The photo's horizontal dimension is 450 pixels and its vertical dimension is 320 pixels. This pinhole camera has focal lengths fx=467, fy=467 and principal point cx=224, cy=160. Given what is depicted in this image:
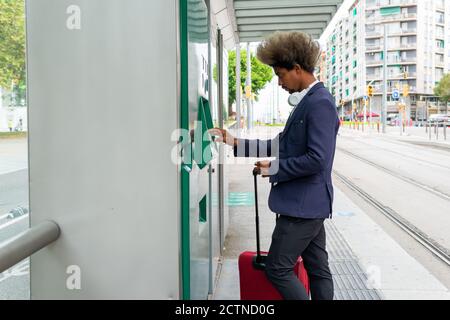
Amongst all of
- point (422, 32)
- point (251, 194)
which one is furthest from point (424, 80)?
point (251, 194)

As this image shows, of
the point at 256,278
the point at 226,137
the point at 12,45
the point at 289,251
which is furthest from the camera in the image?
the point at 256,278

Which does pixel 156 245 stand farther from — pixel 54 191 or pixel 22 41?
pixel 22 41

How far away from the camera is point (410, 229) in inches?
240

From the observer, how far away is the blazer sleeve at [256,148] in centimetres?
251

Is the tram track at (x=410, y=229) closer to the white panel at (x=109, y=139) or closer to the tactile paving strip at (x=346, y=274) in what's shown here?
the tactile paving strip at (x=346, y=274)

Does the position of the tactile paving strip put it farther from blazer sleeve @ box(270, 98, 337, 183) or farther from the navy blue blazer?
blazer sleeve @ box(270, 98, 337, 183)

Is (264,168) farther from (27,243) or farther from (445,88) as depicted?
(445,88)

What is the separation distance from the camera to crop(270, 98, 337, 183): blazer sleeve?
216cm

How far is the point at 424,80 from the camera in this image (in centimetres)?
7662

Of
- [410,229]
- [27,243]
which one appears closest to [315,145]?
[27,243]

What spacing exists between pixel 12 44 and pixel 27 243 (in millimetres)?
828

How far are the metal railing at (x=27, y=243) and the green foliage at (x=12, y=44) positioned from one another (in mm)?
598

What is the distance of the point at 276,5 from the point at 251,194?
14.6 feet

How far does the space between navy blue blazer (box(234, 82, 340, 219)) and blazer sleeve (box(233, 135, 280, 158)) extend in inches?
7.1
